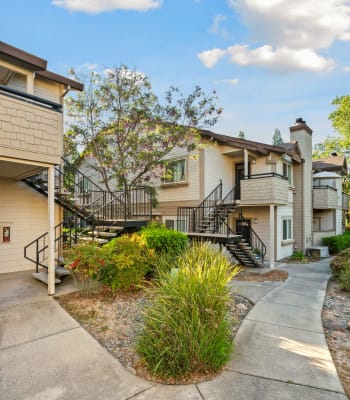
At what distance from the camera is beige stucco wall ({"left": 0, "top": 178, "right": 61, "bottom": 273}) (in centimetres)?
809

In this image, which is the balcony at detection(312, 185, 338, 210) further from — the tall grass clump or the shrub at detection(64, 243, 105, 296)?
the shrub at detection(64, 243, 105, 296)

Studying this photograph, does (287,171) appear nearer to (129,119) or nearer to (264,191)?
(264,191)

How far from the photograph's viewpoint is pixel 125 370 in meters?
3.44

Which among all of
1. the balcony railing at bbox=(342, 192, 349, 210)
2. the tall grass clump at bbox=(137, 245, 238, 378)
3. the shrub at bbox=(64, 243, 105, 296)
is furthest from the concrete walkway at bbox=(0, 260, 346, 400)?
the balcony railing at bbox=(342, 192, 349, 210)

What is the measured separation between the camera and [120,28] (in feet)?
34.1

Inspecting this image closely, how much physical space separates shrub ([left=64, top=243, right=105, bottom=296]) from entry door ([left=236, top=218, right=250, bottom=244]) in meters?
9.41

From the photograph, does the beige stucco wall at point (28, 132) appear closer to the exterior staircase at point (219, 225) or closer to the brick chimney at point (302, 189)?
the exterior staircase at point (219, 225)

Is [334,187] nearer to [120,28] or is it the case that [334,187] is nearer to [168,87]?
[168,87]

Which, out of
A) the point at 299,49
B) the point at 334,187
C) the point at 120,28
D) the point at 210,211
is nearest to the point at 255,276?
the point at 210,211

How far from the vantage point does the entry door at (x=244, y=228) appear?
45.6 ft

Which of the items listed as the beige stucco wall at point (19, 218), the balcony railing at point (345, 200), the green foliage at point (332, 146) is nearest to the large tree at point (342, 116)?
the green foliage at point (332, 146)

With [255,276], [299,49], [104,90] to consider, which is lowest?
[255,276]

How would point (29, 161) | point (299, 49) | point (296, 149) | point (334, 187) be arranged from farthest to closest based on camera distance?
point (334, 187)
point (296, 149)
point (299, 49)
point (29, 161)

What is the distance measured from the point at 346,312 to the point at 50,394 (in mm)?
6223
